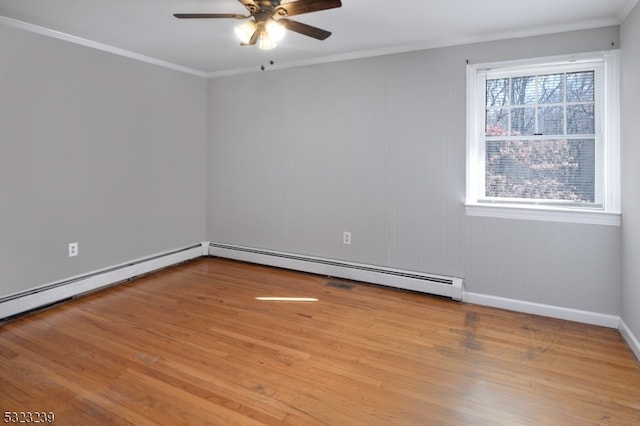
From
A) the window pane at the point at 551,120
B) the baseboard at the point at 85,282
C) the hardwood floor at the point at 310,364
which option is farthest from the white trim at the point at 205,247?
the window pane at the point at 551,120

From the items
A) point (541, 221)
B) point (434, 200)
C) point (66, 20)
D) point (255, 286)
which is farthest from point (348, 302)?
point (66, 20)

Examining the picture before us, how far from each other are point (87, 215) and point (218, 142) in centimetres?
177

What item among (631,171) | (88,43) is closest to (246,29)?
(88,43)

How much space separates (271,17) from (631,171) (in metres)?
2.57

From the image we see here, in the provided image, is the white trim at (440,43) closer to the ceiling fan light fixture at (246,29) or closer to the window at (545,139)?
the window at (545,139)

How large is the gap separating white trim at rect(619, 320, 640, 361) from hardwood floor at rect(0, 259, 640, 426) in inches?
2.6

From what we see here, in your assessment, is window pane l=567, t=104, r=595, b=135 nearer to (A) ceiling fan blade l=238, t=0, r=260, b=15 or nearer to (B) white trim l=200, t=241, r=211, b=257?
(A) ceiling fan blade l=238, t=0, r=260, b=15

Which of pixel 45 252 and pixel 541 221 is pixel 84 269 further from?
pixel 541 221

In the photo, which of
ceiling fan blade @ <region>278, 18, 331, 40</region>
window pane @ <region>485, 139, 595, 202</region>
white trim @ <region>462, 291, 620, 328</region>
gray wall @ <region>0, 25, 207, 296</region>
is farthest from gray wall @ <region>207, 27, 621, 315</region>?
ceiling fan blade @ <region>278, 18, 331, 40</region>

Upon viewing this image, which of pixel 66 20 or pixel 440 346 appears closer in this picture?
pixel 440 346

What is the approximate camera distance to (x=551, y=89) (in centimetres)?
302

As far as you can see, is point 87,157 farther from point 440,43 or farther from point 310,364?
point 440,43

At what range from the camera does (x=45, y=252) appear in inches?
123

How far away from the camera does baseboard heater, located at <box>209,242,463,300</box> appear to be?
3383 mm
